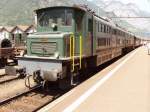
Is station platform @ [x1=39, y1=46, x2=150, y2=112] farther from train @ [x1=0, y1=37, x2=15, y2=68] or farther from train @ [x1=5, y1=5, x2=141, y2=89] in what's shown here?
train @ [x1=0, y1=37, x2=15, y2=68]

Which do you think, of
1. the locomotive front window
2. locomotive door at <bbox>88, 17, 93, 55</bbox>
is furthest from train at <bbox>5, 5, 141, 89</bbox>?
locomotive door at <bbox>88, 17, 93, 55</bbox>

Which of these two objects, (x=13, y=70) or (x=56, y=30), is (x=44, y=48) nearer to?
(x=56, y=30)

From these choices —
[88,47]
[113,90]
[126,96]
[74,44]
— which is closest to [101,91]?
[113,90]

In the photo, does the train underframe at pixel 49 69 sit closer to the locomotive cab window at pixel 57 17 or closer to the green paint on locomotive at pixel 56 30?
the green paint on locomotive at pixel 56 30

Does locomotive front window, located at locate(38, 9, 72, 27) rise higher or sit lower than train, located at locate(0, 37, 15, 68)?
higher

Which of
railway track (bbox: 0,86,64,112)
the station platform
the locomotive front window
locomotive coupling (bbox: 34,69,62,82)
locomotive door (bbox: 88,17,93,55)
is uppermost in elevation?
the locomotive front window

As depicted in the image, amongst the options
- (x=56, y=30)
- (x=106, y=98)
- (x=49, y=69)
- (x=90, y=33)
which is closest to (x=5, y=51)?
(x=90, y=33)

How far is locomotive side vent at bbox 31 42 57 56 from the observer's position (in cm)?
1166

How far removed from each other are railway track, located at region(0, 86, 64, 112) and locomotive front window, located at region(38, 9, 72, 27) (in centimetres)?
260

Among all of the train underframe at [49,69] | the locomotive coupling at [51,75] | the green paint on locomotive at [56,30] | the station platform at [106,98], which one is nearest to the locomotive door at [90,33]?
the green paint on locomotive at [56,30]

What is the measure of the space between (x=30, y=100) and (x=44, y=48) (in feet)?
6.58

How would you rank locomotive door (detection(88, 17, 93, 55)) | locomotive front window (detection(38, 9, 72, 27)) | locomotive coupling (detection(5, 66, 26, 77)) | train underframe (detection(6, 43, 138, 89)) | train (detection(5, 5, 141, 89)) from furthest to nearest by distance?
locomotive door (detection(88, 17, 93, 55))
locomotive front window (detection(38, 9, 72, 27))
locomotive coupling (detection(5, 66, 26, 77))
train (detection(5, 5, 141, 89))
train underframe (detection(6, 43, 138, 89))

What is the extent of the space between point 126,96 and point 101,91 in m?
1.26

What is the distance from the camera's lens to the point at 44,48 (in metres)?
11.8
